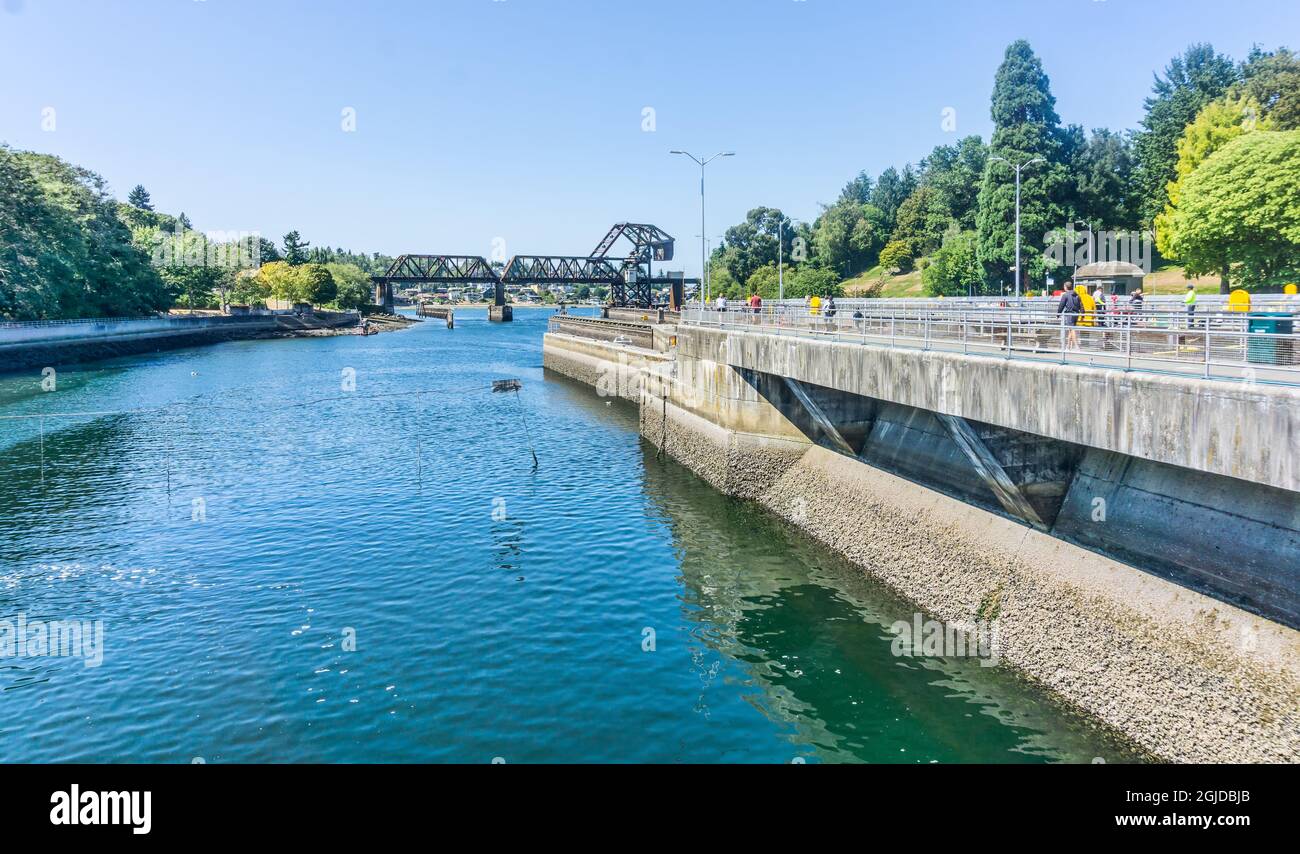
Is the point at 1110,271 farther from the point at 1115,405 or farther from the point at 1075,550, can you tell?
the point at 1115,405

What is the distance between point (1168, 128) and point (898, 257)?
44427mm

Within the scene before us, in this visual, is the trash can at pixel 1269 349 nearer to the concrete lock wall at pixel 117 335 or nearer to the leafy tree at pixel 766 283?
the concrete lock wall at pixel 117 335

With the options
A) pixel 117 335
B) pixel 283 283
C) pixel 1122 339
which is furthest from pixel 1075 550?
pixel 283 283

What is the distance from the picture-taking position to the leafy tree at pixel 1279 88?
6197cm

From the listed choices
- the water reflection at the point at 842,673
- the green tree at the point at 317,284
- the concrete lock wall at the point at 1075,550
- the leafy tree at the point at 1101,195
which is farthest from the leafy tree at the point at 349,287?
the water reflection at the point at 842,673

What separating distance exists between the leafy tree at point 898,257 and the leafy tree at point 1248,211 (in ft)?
231

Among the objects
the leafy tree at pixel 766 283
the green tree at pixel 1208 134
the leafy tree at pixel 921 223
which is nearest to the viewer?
the green tree at pixel 1208 134

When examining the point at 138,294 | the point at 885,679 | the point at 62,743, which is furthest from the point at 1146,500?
the point at 138,294

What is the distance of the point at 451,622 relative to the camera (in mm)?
19734

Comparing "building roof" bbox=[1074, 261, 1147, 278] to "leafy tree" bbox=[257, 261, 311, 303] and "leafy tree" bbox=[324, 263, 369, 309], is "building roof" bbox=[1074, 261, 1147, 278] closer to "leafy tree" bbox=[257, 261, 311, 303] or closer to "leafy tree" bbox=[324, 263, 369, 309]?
"leafy tree" bbox=[257, 261, 311, 303]

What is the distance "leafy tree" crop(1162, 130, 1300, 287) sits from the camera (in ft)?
147
